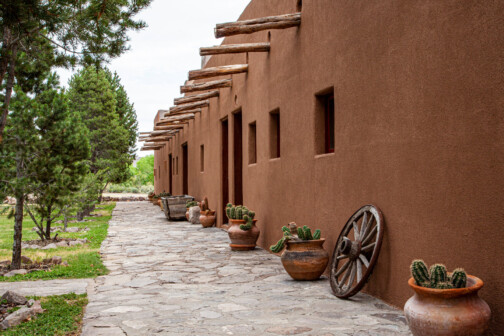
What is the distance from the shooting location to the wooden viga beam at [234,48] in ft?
26.1

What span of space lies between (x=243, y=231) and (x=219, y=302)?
3.56 m

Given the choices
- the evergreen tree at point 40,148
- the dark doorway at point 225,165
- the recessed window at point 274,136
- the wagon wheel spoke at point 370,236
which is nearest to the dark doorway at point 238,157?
the dark doorway at point 225,165

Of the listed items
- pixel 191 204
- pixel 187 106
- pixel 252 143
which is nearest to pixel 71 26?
pixel 252 143

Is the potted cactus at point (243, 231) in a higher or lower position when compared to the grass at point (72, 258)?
higher

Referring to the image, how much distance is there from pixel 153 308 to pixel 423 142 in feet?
9.70

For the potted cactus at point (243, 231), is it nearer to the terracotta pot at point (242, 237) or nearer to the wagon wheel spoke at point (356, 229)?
the terracotta pot at point (242, 237)

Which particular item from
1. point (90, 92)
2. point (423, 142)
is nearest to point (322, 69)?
point (423, 142)

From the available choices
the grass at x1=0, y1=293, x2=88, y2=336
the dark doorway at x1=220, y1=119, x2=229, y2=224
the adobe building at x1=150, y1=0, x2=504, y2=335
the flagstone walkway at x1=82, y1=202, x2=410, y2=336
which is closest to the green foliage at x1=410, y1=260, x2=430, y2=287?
the adobe building at x1=150, y1=0, x2=504, y2=335

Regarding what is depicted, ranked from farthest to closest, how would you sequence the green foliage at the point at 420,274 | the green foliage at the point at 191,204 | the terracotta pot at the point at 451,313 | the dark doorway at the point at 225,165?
the green foliage at the point at 191,204 → the dark doorway at the point at 225,165 → the green foliage at the point at 420,274 → the terracotta pot at the point at 451,313

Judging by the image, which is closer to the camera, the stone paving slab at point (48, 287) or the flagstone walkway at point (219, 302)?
the flagstone walkway at point (219, 302)

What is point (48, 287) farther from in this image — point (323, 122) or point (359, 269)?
point (323, 122)

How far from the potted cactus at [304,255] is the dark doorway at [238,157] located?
18.6 feet

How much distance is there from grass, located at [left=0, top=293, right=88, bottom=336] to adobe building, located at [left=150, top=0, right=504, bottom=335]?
292 centimetres

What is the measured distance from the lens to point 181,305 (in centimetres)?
474
